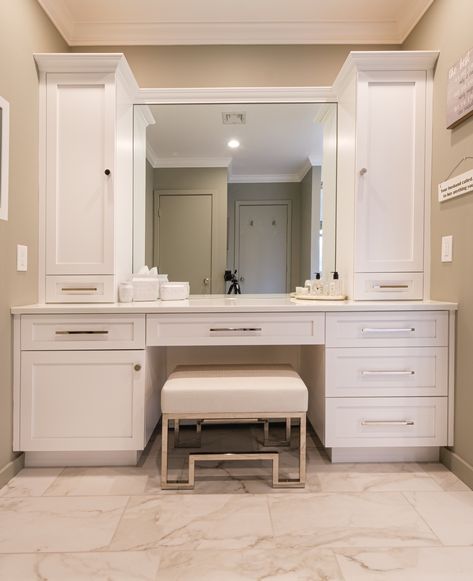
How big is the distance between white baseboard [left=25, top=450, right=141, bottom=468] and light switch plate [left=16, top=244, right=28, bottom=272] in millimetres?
902

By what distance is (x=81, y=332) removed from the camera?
1776mm

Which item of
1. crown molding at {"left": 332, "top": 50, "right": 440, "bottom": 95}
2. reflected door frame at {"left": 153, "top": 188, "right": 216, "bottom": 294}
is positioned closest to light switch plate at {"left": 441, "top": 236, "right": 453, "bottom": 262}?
crown molding at {"left": 332, "top": 50, "right": 440, "bottom": 95}

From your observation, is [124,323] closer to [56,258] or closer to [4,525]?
[56,258]

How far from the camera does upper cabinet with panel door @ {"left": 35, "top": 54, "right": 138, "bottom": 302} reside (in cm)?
196

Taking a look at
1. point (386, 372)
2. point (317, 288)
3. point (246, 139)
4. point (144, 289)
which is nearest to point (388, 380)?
point (386, 372)

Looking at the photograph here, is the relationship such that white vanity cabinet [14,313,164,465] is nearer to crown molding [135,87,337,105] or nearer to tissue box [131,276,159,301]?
tissue box [131,276,159,301]

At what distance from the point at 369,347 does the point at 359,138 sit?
110 centimetres

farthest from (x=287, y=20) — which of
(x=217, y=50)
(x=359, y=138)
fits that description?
(x=359, y=138)

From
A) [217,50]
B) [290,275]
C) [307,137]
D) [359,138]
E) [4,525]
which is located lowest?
[4,525]

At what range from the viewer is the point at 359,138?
78.7 inches

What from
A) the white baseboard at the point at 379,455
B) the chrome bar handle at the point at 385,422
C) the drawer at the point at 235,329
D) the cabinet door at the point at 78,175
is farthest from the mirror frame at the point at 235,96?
the white baseboard at the point at 379,455

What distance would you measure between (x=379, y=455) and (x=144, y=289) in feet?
4.88

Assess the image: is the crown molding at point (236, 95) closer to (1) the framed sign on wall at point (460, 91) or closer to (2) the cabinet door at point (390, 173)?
(2) the cabinet door at point (390, 173)

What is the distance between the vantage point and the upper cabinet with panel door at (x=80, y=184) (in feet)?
6.43
